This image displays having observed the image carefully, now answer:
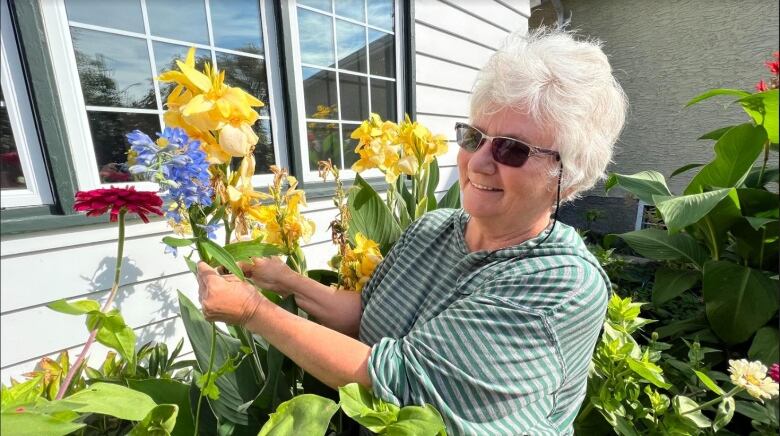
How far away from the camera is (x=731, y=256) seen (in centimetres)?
239

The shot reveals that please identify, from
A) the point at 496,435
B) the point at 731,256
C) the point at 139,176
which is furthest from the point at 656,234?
the point at 139,176

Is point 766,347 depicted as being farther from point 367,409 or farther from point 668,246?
point 367,409

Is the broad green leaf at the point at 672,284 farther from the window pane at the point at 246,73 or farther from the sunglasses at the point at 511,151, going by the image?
the window pane at the point at 246,73

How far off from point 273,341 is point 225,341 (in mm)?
328

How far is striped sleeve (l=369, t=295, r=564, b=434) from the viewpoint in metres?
0.86

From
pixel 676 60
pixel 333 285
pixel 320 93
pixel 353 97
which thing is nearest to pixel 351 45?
pixel 353 97

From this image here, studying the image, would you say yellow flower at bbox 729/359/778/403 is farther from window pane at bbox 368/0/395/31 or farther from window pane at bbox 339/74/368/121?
window pane at bbox 368/0/395/31

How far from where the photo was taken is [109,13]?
1401 mm

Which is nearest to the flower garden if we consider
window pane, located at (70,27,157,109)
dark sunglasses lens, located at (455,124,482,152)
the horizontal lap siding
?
window pane, located at (70,27,157,109)

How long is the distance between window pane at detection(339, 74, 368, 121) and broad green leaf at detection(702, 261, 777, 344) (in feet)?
7.41

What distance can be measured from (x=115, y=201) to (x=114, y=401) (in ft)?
1.21

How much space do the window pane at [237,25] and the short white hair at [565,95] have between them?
4.19 feet

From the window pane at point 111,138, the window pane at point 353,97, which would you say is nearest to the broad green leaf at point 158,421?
the window pane at point 111,138

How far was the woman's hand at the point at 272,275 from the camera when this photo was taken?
3.90 ft
